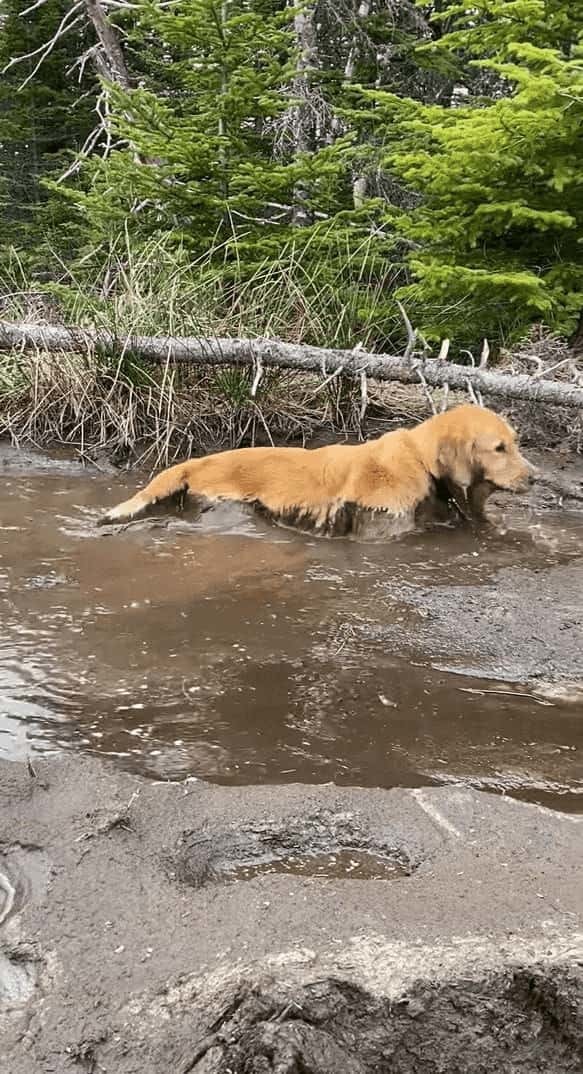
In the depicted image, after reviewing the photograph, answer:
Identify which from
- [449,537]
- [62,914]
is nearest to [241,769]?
[62,914]

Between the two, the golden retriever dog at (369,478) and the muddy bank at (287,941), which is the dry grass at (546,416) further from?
the muddy bank at (287,941)

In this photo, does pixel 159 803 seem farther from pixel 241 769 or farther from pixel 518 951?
pixel 518 951

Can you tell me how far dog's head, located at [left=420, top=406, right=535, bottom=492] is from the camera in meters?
5.62

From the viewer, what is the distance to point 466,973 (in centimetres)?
181

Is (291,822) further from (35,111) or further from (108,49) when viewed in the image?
(35,111)

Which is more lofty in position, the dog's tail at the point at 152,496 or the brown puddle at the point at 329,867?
the brown puddle at the point at 329,867

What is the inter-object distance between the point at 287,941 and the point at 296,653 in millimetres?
2038

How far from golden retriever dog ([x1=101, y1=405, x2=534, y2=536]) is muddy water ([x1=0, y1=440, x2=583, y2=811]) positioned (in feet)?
0.56

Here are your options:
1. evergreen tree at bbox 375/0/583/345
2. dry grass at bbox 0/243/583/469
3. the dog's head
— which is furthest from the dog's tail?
evergreen tree at bbox 375/0/583/345

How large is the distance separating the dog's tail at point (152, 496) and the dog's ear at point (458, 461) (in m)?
1.81

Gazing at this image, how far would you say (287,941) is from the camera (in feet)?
6.25

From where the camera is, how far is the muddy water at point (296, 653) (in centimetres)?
302

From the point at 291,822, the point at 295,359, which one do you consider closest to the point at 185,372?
the point at 295,359

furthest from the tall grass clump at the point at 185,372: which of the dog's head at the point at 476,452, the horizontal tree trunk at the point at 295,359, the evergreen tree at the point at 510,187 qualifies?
the dog's head at the point at 476,452
